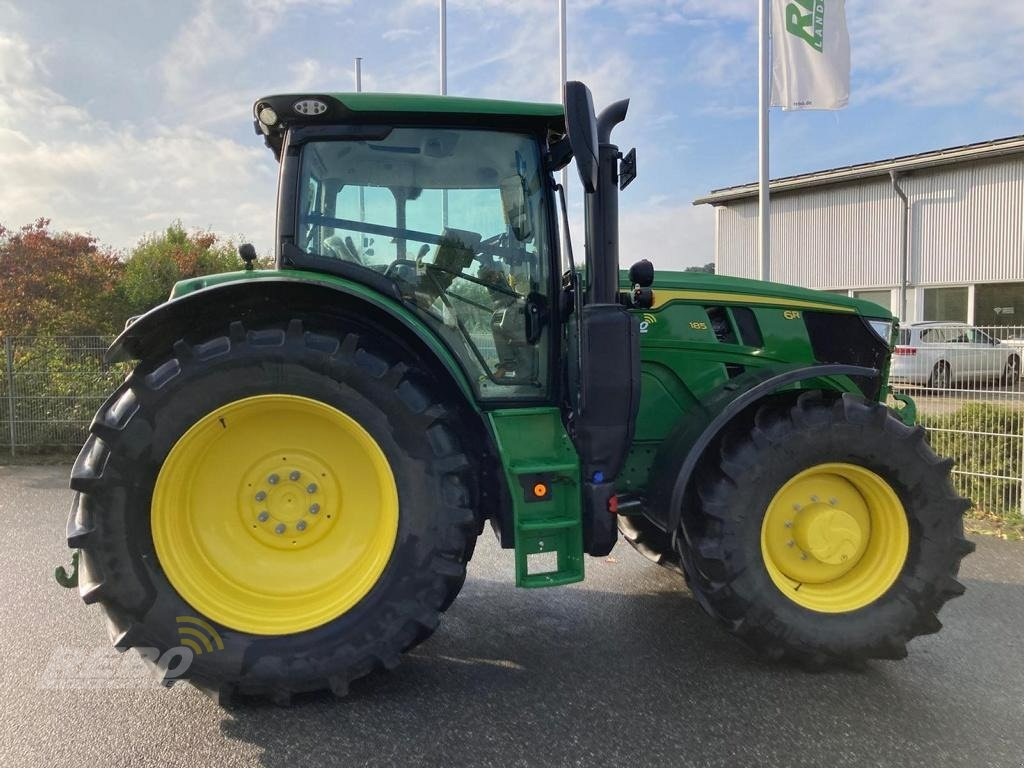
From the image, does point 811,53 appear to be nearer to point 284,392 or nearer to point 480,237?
point 480,237

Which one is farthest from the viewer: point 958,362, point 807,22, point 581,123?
point 807,22

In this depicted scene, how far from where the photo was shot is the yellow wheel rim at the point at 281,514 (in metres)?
2.72

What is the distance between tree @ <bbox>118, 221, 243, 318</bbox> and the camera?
48.9ft

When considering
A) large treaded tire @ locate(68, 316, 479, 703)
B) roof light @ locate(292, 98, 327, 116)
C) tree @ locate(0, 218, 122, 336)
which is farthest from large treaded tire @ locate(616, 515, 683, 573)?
tree @ locate(0, 218, 122, 336)

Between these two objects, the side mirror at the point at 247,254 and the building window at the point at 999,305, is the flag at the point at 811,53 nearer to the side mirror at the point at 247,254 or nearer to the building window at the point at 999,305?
the side mirror at the point at 247,254

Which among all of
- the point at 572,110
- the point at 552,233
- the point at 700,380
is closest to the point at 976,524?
the point at 700,380

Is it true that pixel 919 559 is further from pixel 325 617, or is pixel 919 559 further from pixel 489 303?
pixel 325 617

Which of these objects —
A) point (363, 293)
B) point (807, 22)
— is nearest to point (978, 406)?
point (363, 293)

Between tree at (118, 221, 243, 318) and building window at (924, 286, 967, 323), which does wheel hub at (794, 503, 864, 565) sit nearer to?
tree at (118, 221, 243, 318)

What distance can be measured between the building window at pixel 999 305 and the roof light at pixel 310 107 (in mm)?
18452

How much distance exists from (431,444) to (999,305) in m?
19.2

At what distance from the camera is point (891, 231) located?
1864cm

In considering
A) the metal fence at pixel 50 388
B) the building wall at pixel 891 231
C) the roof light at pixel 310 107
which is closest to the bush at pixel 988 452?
the roof light at pixel 310 107

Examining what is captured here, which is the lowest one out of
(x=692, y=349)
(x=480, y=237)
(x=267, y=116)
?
(x=692, y=349)
